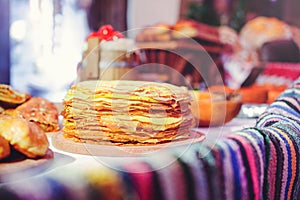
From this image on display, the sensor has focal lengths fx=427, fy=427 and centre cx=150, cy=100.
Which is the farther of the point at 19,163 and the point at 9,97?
the point at 9,97

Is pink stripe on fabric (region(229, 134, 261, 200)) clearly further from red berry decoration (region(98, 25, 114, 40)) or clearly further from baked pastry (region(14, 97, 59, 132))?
red berry decoration (region(98, 25, 114, 40))

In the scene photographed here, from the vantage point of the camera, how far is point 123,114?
685mm

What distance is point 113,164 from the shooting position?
610 millimetres

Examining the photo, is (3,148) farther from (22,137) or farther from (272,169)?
(272,169)

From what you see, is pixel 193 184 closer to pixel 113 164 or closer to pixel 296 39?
pixel 113 164

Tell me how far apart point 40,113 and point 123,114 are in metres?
0.24

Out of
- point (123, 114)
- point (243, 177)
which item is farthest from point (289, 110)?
point (123, 114)

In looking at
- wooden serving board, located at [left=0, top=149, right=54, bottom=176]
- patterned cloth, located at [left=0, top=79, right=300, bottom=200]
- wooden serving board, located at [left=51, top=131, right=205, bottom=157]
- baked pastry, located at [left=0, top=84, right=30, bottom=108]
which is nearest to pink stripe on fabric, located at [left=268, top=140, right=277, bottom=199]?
patterned cloth, located at [left=0, top=79, right=300, bottom=200]

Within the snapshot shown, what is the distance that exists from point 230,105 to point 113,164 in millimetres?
483

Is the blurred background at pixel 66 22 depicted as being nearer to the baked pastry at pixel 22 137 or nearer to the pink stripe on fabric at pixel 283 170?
the baked pastry at pixel 22 137

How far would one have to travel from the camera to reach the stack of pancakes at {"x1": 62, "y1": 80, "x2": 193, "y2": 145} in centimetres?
68

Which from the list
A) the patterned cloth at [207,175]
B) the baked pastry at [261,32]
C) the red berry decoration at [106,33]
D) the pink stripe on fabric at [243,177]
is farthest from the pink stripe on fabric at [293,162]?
the baked pastry at [261,32]

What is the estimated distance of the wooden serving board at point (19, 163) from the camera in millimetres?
522

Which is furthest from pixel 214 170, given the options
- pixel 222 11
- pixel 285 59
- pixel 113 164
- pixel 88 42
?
pixel 222 11
